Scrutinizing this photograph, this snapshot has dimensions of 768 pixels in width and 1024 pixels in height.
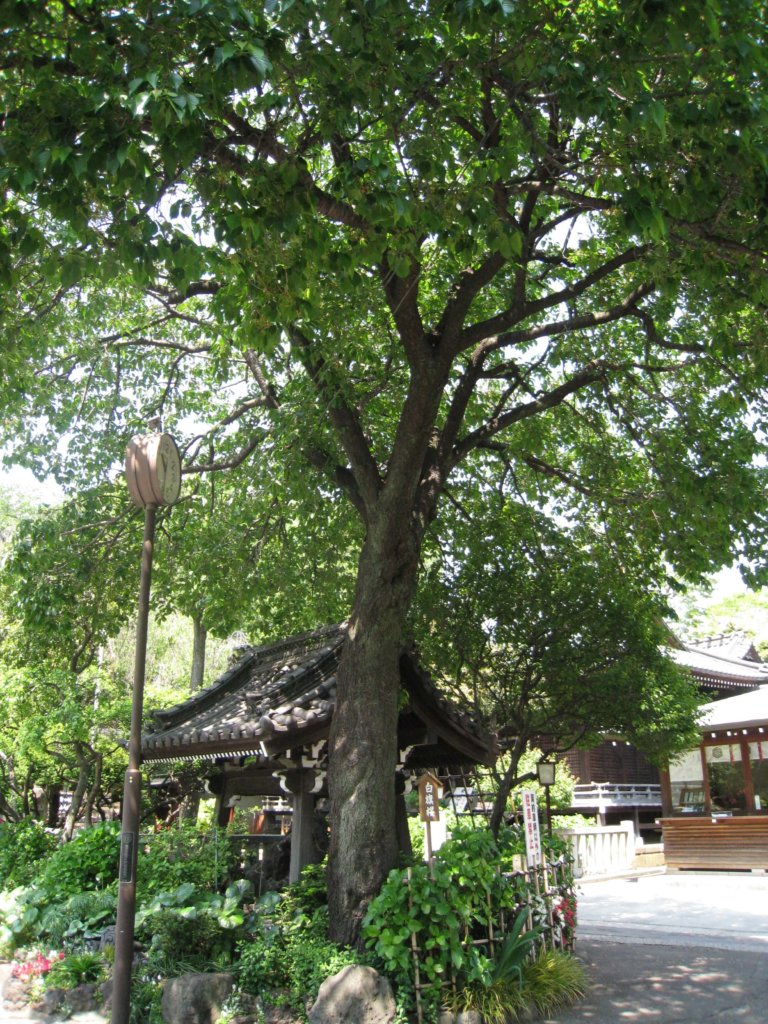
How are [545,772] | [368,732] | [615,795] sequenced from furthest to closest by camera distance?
[615,795]
[545,772]
[368,732]

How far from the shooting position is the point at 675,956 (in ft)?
36.1

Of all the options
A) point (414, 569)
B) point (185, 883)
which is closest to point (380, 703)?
point (414, 569)

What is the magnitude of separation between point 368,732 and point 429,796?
93 cm

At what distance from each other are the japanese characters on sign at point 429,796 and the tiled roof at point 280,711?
137 cm

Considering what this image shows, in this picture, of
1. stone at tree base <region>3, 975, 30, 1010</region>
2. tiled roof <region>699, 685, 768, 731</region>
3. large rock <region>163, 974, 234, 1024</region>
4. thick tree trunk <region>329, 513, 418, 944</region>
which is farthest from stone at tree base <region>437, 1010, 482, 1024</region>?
tiled roof <region>699, 685, 768, 731</region>

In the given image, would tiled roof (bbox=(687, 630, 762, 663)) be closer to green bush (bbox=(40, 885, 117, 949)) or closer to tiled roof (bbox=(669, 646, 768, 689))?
tiled roof (bbox=(669, 646, 768, 689))

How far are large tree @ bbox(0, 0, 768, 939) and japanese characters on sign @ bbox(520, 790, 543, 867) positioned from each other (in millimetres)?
2046

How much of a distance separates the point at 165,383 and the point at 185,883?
315 inches

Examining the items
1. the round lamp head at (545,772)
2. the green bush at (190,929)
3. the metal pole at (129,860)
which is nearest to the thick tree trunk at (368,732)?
the green bush at (190,929)

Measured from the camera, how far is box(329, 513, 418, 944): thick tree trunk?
8.45 m

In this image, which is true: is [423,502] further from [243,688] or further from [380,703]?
[243,688]

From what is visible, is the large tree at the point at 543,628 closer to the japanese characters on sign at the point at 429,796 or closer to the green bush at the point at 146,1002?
the japanese characters on sign at the point at 429,796

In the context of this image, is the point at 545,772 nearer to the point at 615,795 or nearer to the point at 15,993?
the point at 15,993

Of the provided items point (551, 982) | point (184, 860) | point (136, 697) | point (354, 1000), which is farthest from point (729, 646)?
point (136, 697)
